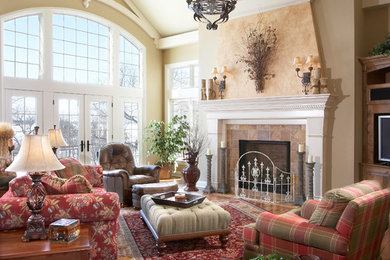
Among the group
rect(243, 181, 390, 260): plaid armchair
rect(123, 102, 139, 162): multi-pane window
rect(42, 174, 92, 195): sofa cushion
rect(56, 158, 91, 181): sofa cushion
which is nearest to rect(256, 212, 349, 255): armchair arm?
rect(243, 181, 390, 260): plaid armchair

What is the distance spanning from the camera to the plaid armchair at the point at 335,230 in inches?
104

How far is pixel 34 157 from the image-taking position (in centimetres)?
262

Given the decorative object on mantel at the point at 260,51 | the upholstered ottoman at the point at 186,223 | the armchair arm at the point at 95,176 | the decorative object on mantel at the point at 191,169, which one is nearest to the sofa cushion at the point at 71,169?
the armchair arm at the point at 95,176

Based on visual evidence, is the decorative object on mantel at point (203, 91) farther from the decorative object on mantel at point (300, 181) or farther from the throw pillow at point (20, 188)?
the throw pillow at point (20, 188)

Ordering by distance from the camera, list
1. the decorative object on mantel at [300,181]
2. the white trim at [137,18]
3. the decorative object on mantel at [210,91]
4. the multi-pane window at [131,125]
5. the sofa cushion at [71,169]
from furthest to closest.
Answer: the multi-pane window at [131,125], the white trim at [137,18], the decorative object on mantel at [210,91], the decorative object on mantel at [300,181], the sofa cushion at [71,169]

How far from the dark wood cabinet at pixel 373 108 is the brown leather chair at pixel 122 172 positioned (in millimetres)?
3600

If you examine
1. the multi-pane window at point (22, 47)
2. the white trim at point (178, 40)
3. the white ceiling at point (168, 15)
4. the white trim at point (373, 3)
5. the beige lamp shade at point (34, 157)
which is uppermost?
the white ceiling at point (168, 15)

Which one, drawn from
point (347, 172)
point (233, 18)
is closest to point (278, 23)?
point (233, 18)

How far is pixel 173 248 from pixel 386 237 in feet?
8.72

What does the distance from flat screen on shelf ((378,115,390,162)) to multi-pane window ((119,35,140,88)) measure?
221 inches

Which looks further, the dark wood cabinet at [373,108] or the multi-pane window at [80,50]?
the multi-pane window at [80,50]

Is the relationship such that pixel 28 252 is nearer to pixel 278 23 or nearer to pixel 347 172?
pixel 347 172

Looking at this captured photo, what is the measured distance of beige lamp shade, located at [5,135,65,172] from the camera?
257cm

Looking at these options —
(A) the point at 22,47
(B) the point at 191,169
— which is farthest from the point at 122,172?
(A) the point at 22,47
